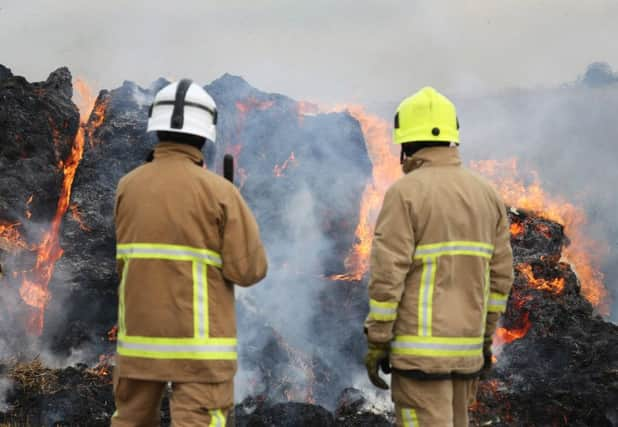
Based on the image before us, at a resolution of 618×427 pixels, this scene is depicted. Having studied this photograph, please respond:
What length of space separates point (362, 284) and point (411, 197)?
529 cm

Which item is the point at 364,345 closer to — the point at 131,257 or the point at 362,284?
the point at 362,284

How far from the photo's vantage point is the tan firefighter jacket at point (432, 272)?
360cm

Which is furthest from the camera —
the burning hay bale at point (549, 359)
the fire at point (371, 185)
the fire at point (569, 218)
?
the fire at point (569, 218)

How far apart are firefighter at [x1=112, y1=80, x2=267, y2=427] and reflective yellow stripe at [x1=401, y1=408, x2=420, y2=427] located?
970 millimetres

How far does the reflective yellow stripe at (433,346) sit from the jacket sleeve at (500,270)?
1.40ft

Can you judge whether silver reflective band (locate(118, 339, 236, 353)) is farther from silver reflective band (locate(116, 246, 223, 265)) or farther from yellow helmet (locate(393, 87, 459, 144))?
yellow helmet (locate(393, 87, 459, 144))

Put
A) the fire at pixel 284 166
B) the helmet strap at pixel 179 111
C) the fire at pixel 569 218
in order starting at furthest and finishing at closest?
1. the fire at pixel 569 218
2. the fire at pixel 284 166
3. the helmet strap at pixel 179 111

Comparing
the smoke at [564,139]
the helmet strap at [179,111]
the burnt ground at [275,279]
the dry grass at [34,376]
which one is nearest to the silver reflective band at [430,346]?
the helmet strap at [179,111]

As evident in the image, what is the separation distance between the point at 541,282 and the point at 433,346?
5.46m

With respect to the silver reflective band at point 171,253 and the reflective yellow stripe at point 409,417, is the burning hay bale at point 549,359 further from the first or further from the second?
the silver reflective band at point 171,253

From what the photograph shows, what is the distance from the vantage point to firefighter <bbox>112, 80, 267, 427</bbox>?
332cm

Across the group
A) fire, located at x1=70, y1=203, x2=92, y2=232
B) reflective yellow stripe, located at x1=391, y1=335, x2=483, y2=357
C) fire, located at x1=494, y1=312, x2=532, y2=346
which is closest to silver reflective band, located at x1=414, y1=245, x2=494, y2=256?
reflective yellow stripe, located at x1=391, y1=335, x2=483, y2=357

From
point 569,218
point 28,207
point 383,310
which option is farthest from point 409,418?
point 569,218

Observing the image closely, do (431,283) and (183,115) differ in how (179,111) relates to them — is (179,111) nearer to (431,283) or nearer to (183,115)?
(183,115)
